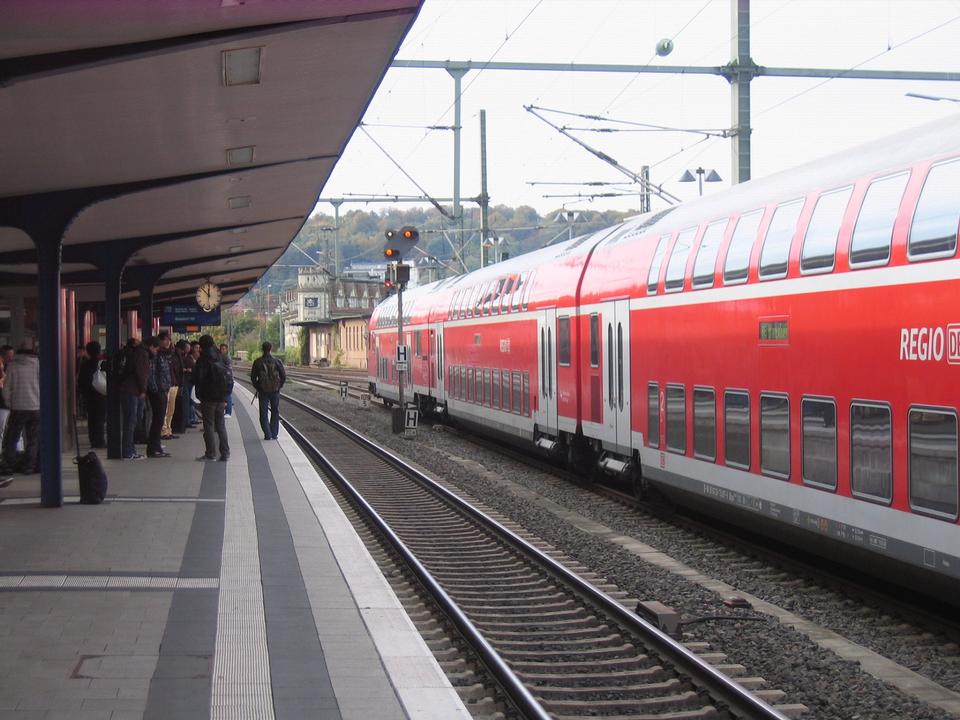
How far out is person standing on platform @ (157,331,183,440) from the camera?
19578 mm

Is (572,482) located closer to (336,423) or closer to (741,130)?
(741,130)

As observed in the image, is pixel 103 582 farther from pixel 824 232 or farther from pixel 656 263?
pixel 656 263

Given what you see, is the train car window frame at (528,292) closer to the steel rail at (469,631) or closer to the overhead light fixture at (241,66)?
the steel rail at (469,631)

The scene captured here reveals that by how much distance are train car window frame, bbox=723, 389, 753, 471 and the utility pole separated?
1762 cm

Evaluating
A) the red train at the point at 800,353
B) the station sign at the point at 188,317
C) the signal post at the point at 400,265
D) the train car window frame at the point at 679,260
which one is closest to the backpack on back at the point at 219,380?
the red train at the point at 800,353

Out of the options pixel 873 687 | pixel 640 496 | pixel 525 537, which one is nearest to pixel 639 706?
pixel 873 687

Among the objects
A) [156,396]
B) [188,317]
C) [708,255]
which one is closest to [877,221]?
[708,255]

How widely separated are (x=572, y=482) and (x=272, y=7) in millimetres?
11031

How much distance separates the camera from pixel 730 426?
35.3ft

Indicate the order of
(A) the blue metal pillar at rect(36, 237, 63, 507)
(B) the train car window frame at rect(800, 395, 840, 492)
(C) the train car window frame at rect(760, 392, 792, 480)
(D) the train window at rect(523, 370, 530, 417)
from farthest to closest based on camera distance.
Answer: (D) the train window at rect(523, 370, 530, 417) < (A) the blue metal pillar at rect(36, 237, 63, 507) < (C) the train car window frame at rect(760, 392, 792, 480) < (B) the train car window frame at rect(800, 395, 840, 492)

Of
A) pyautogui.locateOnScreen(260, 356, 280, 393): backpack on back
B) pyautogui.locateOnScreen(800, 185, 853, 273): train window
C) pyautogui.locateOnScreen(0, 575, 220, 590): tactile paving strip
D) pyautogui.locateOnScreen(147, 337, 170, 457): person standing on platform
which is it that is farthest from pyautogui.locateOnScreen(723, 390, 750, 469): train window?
pyautogui.locateOnScreen(260, 356, 280, 393): backpack on back

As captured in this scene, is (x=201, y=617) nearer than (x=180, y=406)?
Yes

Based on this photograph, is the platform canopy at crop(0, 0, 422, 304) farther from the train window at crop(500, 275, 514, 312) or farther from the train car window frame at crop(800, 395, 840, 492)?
the train window at crop(500, 275, 514, 312)

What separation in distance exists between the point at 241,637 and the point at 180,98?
178 inches
